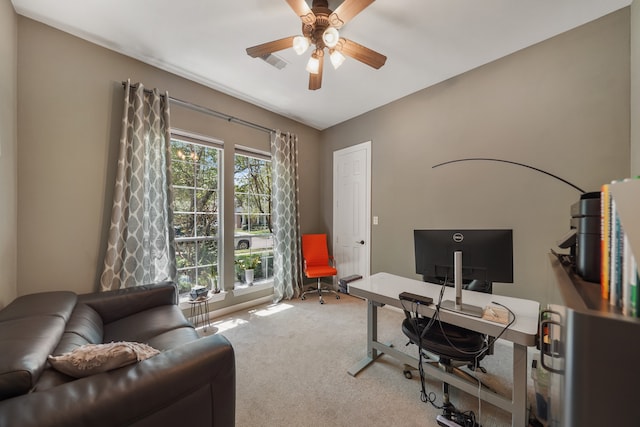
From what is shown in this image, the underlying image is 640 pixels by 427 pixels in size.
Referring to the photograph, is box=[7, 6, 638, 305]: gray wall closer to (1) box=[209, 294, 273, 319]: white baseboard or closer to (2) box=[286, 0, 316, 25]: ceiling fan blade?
(1) box=[209, 294, 273, 319]: white baseboard

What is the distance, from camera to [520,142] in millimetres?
2238

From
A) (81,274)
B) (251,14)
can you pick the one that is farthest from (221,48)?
(81,274)

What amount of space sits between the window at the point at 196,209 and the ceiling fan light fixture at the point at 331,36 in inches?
75.5

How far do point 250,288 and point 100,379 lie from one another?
2444 millimetres

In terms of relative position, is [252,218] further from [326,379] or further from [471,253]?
[471,253]

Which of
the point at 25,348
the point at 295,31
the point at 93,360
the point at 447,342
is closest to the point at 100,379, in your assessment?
the point at 93,360

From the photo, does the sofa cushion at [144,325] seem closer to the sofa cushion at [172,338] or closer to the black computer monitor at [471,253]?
the sofa cushion at [172,338]

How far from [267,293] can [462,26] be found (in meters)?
3.71

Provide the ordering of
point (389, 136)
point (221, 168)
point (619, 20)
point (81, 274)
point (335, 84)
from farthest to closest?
point (389, 136) → point (221, 168) → point (335, 84) → point (81, 274) → point (619, 20)

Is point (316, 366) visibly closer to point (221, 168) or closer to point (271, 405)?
point (271, 405)

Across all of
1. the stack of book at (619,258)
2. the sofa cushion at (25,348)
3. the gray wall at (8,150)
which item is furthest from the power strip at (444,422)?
the gray wall at (8,150)

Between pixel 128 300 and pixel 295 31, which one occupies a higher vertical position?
pixel 295 31

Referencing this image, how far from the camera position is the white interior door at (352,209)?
352 cm

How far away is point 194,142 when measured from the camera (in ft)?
9.18
